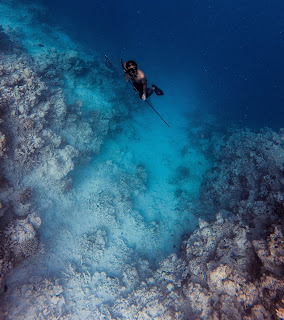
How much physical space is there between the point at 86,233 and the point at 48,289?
6.88ft

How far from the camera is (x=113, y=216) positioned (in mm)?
7277

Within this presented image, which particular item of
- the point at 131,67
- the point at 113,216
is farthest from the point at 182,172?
the point at 131,67

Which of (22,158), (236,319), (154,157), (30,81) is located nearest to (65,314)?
(236,319)

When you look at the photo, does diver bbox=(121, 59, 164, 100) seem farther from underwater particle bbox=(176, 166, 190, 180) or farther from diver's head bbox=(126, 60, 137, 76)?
underwater particle bbox=(176, 166, 190, 180)

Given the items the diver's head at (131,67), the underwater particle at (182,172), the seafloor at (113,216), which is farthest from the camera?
the underwater particle at (182,172)

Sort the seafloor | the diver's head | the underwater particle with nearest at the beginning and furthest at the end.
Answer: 1. the diver's head
2. the seafloor
3. the underwater particle

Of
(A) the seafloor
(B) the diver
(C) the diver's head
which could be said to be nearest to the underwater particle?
(A) the seafloor

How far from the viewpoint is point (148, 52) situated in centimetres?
3475

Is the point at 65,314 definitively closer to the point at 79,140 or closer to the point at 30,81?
the point at 79,140

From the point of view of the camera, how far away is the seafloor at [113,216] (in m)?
3.79

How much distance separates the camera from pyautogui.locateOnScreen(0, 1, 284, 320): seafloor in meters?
3.79

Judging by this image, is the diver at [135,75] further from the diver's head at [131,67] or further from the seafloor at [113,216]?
the seafloor at [113,216]

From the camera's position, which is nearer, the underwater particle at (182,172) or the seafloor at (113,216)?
the seafloor at (113,216)

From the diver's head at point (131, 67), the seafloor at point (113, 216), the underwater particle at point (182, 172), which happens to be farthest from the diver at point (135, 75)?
the underwater particle at point (182, 172)
